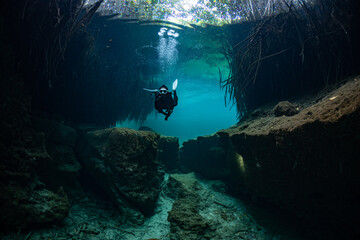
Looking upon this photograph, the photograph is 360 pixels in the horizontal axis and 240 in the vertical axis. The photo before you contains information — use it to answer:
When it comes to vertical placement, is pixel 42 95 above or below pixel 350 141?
above

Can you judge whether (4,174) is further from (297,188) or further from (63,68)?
(297,188)

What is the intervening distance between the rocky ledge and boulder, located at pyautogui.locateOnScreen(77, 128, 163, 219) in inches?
101

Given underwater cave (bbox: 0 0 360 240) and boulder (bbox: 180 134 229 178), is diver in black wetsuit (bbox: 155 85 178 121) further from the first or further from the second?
boulder (bbox: 180 134 229 178)

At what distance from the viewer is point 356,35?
157 inches

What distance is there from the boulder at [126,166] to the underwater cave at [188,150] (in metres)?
0.03

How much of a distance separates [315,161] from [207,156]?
14.0 ft

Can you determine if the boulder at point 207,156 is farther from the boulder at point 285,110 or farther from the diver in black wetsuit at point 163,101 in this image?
the diver in black wetsuit at point 163,101

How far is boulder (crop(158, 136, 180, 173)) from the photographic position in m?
7.30

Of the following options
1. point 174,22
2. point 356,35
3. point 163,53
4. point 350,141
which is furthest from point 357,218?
point 163,53

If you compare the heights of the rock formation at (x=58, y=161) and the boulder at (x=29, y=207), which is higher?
the rock formation at (x=58, y=161)

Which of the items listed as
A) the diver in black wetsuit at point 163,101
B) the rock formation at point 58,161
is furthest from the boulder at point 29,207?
the diver in black wetsuit at point 163,101

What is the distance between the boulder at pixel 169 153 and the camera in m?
7.30

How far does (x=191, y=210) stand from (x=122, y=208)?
1.71m

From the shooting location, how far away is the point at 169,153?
7477mm
